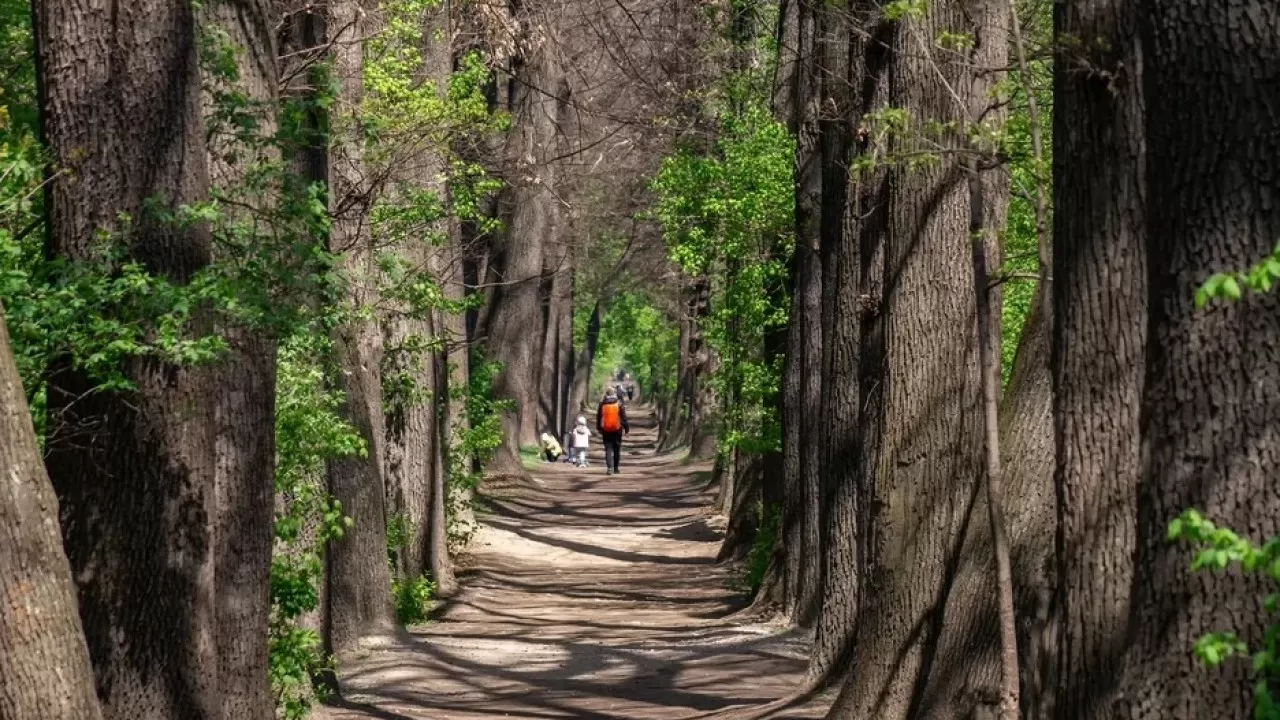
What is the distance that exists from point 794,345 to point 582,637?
378cm

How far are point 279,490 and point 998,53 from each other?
17.9 feet

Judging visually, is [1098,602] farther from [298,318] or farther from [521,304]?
[521,304]

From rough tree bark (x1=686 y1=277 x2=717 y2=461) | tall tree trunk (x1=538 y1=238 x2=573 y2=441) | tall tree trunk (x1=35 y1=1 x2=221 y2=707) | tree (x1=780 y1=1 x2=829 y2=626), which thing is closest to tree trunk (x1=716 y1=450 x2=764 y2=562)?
rough tree bark (x1=686 y1=277 x2=717 y2=461)

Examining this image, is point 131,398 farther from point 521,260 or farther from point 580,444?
point 580,444

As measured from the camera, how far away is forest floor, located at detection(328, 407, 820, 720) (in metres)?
16.2

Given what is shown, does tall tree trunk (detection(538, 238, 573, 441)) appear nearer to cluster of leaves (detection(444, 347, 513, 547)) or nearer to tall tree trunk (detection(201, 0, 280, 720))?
cluster of leaves (detection(444, 347, 513, 547))

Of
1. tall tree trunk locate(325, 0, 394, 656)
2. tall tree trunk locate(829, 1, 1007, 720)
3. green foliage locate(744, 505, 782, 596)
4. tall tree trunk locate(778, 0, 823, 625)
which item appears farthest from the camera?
green foliage locate(744, 505, 782, 596)

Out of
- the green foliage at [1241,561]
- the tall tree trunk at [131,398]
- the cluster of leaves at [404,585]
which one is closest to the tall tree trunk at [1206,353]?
the green foliage at [1241,561]

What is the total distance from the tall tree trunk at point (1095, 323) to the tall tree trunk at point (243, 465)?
17.6ft

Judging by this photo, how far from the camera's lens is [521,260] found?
36312 millimetres

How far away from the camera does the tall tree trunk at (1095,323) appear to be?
22.5 feet

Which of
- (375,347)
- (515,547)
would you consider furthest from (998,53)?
(515,547)

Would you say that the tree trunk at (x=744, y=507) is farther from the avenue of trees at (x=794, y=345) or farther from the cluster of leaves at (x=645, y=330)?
the cluster of leaves at (x=645, y=330)

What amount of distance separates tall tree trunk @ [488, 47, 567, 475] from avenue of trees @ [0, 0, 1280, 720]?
702 centimetres
